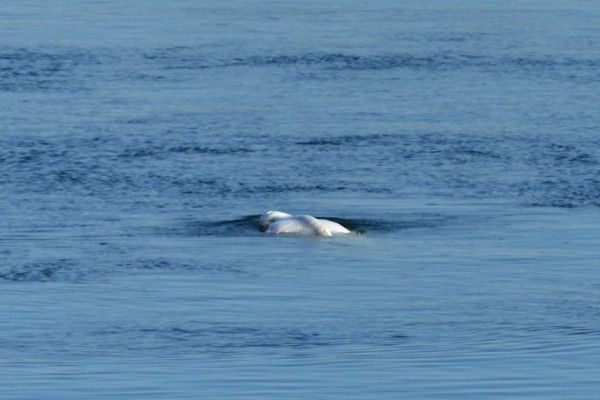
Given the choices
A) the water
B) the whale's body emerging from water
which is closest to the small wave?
the water

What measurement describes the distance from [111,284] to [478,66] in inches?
711

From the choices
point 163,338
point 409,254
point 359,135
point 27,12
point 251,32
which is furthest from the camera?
point 27,12

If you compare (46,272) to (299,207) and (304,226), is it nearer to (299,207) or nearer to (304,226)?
(304,226)

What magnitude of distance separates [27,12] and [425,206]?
913 inches

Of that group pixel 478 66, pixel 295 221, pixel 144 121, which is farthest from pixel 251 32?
pixel 295 221

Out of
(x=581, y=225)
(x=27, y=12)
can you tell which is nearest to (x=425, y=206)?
(x=581, y=225)

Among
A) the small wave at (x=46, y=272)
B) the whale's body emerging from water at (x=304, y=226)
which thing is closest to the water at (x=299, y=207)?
the small wave at (x=46, y=272)

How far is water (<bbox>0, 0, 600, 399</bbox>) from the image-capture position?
17.5m

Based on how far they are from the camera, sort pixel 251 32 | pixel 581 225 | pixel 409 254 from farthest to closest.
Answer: pixel 251 32, pixel 581 225, pixel 409 254

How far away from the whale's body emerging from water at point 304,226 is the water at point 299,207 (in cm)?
29

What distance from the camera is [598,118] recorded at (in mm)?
31609

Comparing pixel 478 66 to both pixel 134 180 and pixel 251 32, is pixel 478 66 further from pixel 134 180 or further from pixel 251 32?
pixel 134 180

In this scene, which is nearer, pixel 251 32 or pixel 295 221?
pixel 295 221

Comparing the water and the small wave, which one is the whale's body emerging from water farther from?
the small wave
